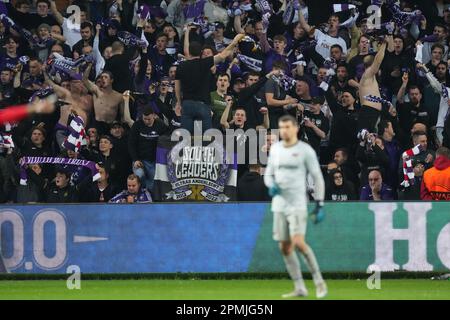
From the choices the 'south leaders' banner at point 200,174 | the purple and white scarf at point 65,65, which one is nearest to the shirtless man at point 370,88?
the 'south leaders' banner at point 200,174

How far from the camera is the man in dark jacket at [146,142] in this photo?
70.9 feet

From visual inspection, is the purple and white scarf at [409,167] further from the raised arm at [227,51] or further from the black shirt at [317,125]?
the raised arm at [227,51]

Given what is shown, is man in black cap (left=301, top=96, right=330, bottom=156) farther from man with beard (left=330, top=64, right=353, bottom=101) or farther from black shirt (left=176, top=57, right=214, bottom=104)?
black shirt (left=176, top=57, right=214, bottom=104)

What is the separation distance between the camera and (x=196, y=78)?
21.4 metres

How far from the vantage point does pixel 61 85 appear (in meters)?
23.3

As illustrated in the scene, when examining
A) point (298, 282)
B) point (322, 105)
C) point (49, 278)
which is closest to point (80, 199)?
point (49, 278)

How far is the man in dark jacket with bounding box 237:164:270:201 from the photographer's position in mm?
20328

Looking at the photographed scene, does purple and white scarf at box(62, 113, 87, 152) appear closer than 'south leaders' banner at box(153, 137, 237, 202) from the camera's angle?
No

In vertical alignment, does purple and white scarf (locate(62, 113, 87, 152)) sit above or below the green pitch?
above

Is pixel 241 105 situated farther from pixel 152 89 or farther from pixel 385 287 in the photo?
pixel 385 287

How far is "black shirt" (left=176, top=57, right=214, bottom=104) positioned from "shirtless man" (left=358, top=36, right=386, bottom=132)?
3.03m

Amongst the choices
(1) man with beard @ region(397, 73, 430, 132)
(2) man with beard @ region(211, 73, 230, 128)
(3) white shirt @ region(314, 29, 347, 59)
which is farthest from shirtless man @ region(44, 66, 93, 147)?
(1) man with beard @ region(397, 73, 430, 132)

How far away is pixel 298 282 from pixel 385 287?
3.44 m

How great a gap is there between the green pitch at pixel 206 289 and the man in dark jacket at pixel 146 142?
10.2ft
